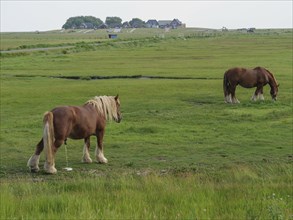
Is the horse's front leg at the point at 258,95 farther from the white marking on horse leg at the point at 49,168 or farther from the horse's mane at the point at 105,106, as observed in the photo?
the white marking on horse leg at the point at 49,168

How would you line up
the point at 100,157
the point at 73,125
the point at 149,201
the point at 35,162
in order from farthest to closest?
the point at 100,157 < the point at 73,125 < the point at 35,162 < the point at 149,201

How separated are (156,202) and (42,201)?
1615mm

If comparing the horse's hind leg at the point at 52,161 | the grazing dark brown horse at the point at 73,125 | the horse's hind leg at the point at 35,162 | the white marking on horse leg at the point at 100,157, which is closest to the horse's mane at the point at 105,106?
the grazing dark brown horse at the point at 73,125

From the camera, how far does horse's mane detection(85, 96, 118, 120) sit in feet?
43.3

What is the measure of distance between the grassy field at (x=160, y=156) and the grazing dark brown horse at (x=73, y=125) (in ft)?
1.19

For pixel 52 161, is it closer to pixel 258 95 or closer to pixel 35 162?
pixel 35 162

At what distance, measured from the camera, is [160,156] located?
47.2ft

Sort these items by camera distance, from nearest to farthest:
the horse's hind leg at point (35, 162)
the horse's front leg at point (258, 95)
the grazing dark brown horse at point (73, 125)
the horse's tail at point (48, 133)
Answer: the horse's tail at point (48, 133)
the grazing dark brown horse at point (73, 125)
the horse's hind leg at point (35, 162)
the horse's front leg at point (258, 95)

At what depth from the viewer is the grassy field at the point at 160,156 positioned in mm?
6859

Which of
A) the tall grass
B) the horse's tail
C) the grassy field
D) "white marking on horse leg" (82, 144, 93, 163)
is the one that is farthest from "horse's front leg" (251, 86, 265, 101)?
the tall grass

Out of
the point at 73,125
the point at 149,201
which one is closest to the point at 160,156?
the point at 73,125

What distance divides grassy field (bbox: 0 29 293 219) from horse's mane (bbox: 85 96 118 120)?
1.28 m

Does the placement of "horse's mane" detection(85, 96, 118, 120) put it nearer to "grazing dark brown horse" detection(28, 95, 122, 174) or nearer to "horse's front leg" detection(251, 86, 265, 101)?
"grazing dark brown horse" detection(28, 95, 122, 174)

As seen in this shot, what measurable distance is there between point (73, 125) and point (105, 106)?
1287 millimetres
